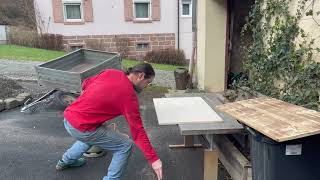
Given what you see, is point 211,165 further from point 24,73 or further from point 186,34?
point 186,34

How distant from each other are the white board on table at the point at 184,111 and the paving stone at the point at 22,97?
453 cm

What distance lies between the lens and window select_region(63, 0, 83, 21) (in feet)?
61.7

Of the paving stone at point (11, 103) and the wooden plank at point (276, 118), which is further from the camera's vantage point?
the paving stone at point (11, 103)

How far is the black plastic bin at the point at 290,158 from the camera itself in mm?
2830

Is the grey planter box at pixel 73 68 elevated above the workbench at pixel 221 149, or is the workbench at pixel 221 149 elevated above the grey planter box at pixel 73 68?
the grey planter box at pixel 73 68

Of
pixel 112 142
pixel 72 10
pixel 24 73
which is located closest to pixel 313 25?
pixel 112 142

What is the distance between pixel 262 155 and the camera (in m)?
3.02

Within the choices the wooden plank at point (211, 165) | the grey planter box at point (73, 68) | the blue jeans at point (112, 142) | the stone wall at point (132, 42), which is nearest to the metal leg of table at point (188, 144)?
the wooden plank at point (211, 165)

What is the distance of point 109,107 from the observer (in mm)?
3693

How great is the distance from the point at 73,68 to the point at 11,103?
1629mm

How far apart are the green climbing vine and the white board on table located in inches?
39.9

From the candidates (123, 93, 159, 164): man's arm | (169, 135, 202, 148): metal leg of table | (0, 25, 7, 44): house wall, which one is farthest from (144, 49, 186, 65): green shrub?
(123, 93, 159, 164): man's arm

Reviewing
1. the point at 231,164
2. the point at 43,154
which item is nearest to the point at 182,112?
the point at 231,164

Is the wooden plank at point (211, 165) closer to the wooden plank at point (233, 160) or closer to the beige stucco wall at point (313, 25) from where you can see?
the wooden plank at point (233, 160)
